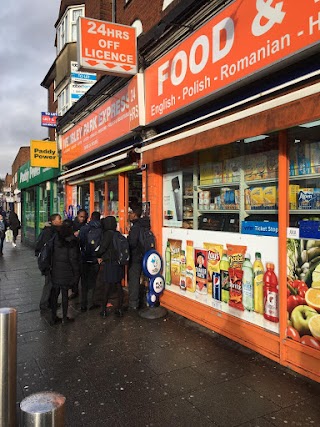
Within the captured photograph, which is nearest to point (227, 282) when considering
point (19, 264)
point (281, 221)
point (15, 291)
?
point (281, 221)

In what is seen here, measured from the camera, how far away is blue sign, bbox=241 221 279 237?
424cm

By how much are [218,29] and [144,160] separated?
2.26 metres

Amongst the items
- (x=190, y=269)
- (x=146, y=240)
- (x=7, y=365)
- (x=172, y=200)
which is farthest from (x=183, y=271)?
(x=7, y=365)

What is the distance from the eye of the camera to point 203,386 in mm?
3574

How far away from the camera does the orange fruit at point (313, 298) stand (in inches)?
144

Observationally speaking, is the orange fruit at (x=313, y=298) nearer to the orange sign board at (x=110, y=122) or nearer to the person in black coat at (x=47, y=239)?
the person in black coat at (x=47, y=239)

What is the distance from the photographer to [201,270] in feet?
17.9

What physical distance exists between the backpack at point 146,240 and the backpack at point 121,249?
300mm

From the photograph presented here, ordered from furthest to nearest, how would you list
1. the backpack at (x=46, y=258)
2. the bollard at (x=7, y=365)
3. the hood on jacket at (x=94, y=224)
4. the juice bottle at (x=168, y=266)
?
the hood on jacket at (x=94, y=224) → the juice bottle at (x=168, y=266) → the backpack at (x=46, y=258) → the bollard at (x=7, y=365)

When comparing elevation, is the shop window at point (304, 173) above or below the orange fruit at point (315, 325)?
above

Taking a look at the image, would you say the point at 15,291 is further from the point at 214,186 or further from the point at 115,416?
the point at 115,416

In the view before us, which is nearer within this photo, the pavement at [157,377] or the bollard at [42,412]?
the bollard at [42,412]

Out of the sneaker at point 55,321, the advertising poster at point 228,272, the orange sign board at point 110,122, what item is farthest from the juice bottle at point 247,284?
the orange sign board at point 110,122

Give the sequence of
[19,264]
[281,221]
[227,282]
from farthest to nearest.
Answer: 1. [19,264]
2. [227,282]
3. [281,221]
